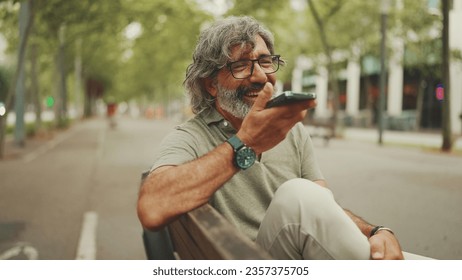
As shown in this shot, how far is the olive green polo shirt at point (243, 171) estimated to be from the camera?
1.92 metres

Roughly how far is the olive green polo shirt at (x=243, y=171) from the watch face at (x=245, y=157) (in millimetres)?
256

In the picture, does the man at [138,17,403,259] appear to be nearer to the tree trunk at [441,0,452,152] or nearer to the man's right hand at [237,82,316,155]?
the man's right hand at [237,82,316,155]

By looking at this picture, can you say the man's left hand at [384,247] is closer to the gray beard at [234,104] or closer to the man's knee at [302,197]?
the man's knee at [302,197]

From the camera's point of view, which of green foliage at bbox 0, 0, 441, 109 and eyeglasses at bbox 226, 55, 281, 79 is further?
green foliage at bbox 0, 0, 441, 109

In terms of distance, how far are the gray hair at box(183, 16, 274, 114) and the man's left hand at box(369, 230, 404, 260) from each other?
0.86 meters

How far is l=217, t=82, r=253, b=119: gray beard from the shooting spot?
6.66ft

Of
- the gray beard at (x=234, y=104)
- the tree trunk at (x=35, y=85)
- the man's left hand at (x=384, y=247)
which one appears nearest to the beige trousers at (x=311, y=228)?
the man's left hand at (x=384, y=247)

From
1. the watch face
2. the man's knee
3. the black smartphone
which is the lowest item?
the man's knee

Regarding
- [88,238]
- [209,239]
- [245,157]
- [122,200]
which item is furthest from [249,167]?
[122,200]

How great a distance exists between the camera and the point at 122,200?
691cm

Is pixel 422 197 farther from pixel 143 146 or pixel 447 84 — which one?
pixel 143 146

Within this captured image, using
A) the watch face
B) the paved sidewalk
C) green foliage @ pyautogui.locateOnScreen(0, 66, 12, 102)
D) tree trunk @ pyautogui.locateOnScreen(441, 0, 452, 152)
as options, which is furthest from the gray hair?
green foliage @ pyautogui.locateOnScreen(0, 66, 12, 102)
